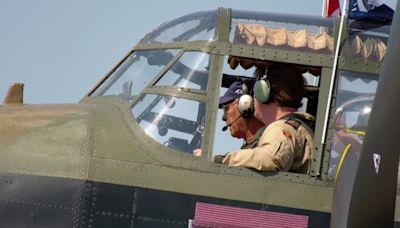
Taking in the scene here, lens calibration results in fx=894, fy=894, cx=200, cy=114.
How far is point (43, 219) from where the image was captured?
725 centimetres

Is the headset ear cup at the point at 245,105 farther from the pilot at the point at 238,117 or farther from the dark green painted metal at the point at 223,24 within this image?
the dark green painted metal at the point at 223,24

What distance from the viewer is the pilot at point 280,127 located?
24.3ft

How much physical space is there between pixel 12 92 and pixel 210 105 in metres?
2.13

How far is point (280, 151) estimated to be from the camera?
7430 millimetres

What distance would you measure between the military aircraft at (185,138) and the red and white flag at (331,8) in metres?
0.96

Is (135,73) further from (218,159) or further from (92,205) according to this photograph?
(92,205)

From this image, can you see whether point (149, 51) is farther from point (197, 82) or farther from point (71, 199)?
point (71, 199)

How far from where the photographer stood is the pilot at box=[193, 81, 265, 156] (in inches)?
319

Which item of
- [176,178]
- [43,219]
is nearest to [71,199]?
[43,219]

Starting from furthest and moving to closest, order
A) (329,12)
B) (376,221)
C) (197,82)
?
1. (329,12)
2. (197,82)
3. (376,221)

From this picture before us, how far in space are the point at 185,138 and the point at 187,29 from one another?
1133 mm

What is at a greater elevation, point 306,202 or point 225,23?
point 225,23

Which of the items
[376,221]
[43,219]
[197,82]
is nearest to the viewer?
[376,221]

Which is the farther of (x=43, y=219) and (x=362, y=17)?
(x=362, y=17)
